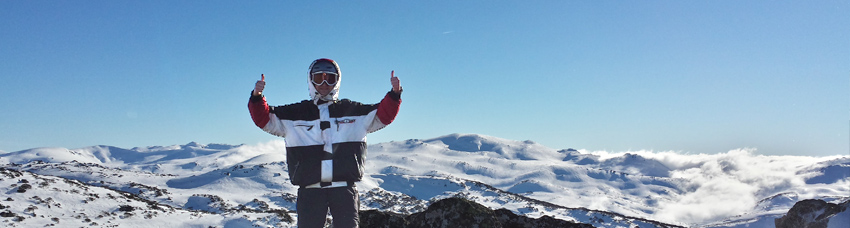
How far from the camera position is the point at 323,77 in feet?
22.1

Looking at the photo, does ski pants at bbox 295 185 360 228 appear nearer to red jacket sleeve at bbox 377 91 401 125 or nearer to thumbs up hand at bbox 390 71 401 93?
red jacket sleeve at bbox 377 91 401 125

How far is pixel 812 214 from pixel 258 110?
13245 mm

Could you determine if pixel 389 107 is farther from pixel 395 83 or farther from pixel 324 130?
pixel 324 130

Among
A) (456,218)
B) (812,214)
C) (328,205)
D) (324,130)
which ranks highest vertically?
(324,130)

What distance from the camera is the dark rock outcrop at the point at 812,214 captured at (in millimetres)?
11695

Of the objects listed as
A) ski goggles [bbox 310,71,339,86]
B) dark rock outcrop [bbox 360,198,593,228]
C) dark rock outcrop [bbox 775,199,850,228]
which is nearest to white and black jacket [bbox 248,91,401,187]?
ski goggles [bbox 310,71,339,86]

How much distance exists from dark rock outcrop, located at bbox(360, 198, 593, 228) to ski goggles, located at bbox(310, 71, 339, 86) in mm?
2377

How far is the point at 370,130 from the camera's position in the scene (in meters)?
6.62

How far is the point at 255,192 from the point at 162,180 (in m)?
29.0

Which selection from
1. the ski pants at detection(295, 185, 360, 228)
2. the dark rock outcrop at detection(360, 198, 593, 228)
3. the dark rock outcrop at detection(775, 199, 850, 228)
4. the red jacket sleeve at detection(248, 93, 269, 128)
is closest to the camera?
the ski pants at detection(295, 185, 360, 228)

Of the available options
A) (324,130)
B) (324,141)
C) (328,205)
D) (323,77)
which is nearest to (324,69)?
(323,77)

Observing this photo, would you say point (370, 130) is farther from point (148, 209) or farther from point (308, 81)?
point (148, 209)

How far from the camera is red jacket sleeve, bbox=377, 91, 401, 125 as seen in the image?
247 inches

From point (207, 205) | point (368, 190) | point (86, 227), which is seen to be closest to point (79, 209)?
point (86, 227)
